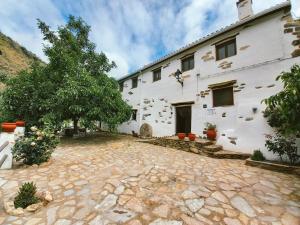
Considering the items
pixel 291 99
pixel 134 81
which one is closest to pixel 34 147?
pixel 291 99

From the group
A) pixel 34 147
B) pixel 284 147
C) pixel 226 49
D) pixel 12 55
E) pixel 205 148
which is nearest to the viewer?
pixel 34 147

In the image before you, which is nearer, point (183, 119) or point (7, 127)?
point (7, 127)

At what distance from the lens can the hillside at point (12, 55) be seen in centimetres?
2054

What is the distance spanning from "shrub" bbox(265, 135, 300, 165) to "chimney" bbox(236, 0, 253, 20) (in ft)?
18.2

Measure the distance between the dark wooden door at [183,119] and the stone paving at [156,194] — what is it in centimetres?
388

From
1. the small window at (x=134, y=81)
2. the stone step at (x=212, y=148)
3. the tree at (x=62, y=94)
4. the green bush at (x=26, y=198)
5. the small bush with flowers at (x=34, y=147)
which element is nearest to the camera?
the green bush at (x=26, y=198)

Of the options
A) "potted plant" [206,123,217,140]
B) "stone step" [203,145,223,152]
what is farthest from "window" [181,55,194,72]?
"stone step" [203,145,223,152]

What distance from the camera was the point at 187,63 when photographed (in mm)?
8930

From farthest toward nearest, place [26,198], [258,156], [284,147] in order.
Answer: [258,156] → [284,147] → [26,198]

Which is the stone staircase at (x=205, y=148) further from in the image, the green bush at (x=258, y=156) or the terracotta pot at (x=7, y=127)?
the terracotta pot at (x=7, y=127)

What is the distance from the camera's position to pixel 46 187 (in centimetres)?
320

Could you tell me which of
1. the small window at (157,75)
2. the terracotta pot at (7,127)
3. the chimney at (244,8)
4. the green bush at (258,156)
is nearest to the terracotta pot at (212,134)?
the green bush at (258,156)

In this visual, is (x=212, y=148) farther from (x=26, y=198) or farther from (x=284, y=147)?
(x=26, y=198)

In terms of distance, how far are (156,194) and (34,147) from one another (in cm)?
360
